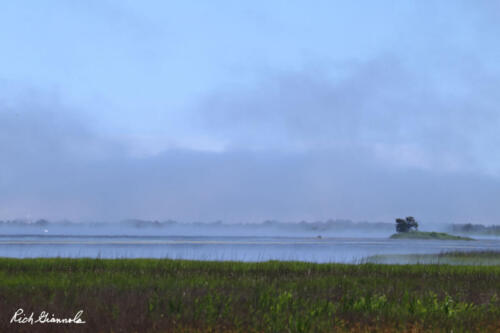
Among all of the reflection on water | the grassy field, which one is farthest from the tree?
the grassy field

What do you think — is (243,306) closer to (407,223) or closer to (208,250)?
(208,250)

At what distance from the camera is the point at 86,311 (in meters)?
14.0

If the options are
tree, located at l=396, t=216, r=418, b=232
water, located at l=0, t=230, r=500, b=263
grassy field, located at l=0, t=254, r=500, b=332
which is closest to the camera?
grassy field, located at l=0, t=254, r=500, b=332

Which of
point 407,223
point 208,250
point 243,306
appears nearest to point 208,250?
point 208,250

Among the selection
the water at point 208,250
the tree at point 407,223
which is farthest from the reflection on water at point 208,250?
the tree at point 407,223

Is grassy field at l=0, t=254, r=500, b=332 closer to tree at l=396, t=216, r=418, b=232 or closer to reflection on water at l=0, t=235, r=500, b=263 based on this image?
reflection on water at l=0, t=235, r=500, b=263
